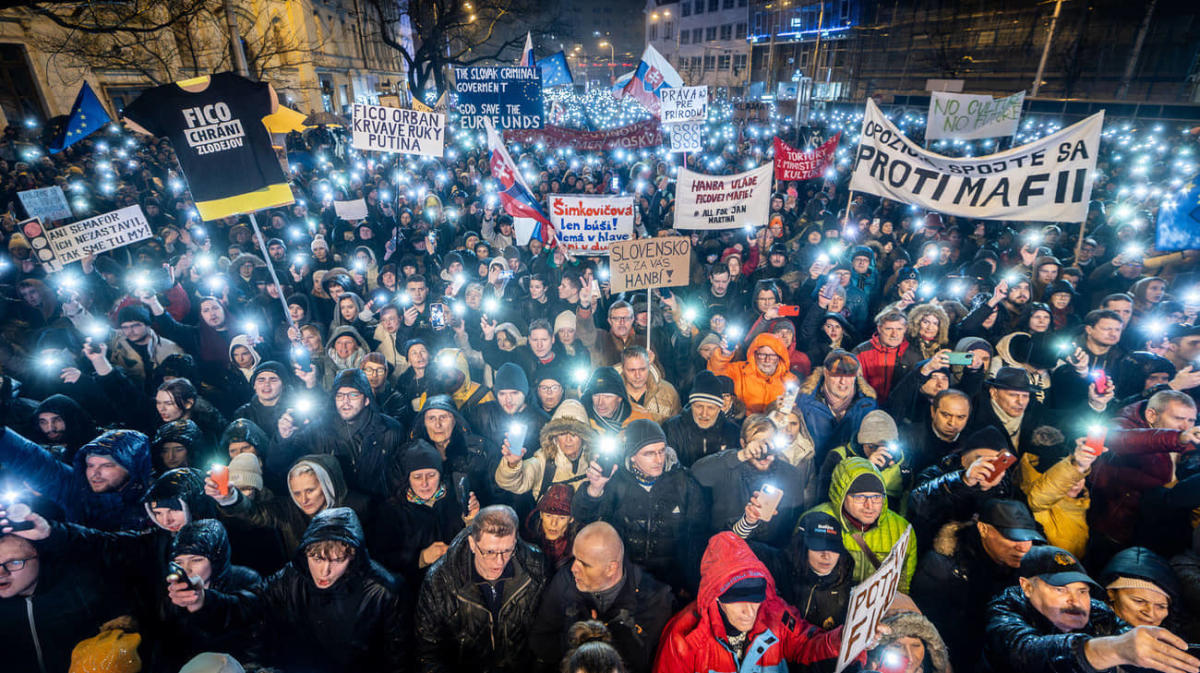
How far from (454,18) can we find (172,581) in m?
34.3

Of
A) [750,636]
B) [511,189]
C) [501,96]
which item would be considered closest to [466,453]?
[750,636]

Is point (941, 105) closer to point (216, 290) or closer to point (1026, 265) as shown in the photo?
point (1026, 265)

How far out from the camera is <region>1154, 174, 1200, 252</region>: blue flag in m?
5.02

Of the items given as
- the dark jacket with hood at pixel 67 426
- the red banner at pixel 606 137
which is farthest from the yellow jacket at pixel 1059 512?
the red banner at pixel 606 137

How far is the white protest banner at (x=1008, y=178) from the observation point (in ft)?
17.0

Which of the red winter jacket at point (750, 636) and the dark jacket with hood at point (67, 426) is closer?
the red winter jacket at point (750, 636)

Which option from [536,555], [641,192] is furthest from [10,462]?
[641,192]

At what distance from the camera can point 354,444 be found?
3.87m

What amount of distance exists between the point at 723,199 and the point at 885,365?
3161 millimetres

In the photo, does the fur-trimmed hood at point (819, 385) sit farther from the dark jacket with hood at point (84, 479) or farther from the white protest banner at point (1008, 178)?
the dark jacket with hood at point (84, 479)

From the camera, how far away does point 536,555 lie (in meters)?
2.84

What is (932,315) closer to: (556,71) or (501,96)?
(501,96)

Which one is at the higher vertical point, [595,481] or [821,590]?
[595,481]

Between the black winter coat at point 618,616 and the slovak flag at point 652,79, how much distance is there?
513 inches
